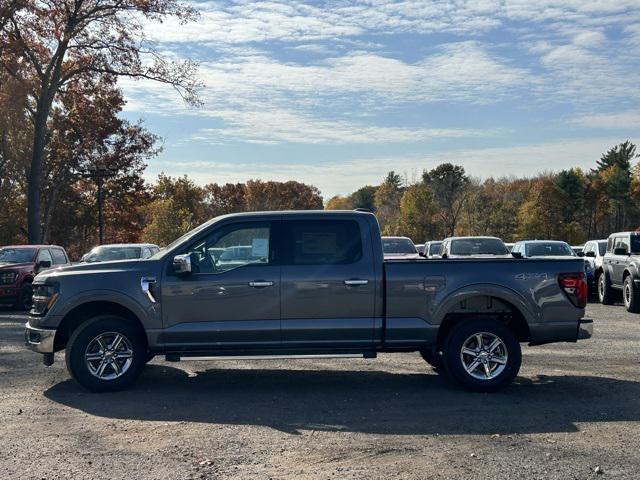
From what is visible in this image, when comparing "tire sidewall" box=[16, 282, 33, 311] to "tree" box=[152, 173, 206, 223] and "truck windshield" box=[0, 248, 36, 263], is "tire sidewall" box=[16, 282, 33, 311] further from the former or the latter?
"tree" box=[152, 173, 206, 223]

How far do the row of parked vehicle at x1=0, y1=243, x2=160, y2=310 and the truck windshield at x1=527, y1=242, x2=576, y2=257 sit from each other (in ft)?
37.3

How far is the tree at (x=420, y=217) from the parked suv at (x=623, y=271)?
48.1m

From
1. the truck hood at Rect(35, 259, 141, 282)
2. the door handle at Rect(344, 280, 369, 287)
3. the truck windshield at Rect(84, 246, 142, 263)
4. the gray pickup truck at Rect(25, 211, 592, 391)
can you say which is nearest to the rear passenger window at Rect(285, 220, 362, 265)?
the gray pickup truck at Rect(25, 211, 592, 391)

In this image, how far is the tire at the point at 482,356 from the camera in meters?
8.10

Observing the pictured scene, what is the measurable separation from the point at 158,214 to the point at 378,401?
46699 mm

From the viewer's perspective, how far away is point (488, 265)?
8.23 metres

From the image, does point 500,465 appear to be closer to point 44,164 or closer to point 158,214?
point 44,164

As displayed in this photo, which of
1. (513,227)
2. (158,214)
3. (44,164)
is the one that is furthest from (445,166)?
(44,164)

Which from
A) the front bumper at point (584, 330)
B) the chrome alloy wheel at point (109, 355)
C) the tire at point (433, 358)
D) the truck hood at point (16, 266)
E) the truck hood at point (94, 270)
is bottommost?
the tire at point (433, 358)

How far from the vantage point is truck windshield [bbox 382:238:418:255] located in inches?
796

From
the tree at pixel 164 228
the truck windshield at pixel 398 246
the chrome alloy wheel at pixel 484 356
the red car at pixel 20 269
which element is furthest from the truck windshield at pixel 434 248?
the tree at pixel 164 228

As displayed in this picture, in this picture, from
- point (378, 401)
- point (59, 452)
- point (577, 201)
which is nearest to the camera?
point (59, 452)

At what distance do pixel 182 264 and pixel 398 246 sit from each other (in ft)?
42.8

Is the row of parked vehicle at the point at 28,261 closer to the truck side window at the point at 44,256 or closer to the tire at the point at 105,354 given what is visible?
the truck side window at the point at 44,256
